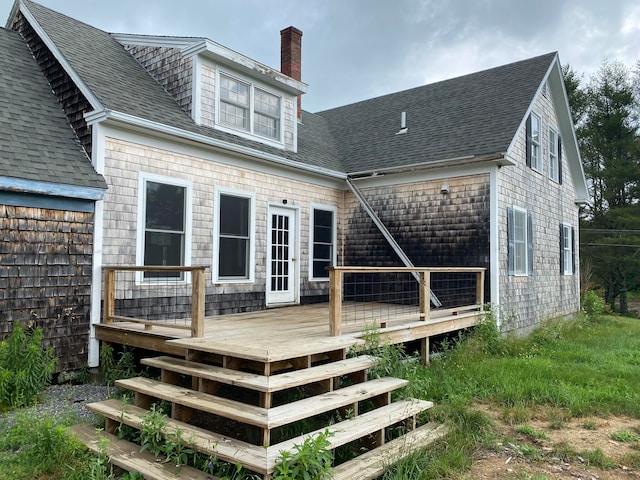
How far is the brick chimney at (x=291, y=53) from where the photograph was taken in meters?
12.3

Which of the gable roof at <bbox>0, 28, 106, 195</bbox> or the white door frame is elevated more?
the gable roof at <bbox>0, 28, 106, 195</bbox>

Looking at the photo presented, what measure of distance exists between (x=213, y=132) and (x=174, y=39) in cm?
197

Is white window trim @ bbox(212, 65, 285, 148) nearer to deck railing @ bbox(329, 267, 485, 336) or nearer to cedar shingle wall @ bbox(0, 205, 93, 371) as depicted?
cedar shingle wall @ bbox(0, 205, 93, 371)

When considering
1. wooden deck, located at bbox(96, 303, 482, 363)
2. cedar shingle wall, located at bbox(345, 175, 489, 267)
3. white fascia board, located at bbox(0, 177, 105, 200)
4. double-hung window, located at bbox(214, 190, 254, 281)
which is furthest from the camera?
cedar shingle wall, located at bbox(345, 175, 489, 267)

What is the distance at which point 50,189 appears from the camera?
597 cm

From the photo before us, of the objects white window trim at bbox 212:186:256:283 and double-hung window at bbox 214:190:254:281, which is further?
double-hung window at bbox 214:190:254:281

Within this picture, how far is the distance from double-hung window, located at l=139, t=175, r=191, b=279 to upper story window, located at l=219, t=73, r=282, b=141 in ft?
6.03

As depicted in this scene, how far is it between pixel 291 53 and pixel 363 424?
34.6 feet

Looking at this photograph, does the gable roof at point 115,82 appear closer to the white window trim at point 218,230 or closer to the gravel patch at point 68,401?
the white window trim at point 218,230

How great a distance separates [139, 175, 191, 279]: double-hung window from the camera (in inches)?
281

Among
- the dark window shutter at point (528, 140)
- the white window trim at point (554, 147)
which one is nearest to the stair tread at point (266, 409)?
the dark window shutter at point (528, 140)

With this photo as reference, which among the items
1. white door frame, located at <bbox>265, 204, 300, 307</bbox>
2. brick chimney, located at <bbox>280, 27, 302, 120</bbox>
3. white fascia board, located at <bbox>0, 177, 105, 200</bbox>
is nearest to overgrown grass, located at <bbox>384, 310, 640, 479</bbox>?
white door frame, located at <bbox>265, 204, 300, 307</bbox>

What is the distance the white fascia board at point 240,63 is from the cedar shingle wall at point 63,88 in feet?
6.65

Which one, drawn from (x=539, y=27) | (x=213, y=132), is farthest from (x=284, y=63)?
(x=539, y=27)
